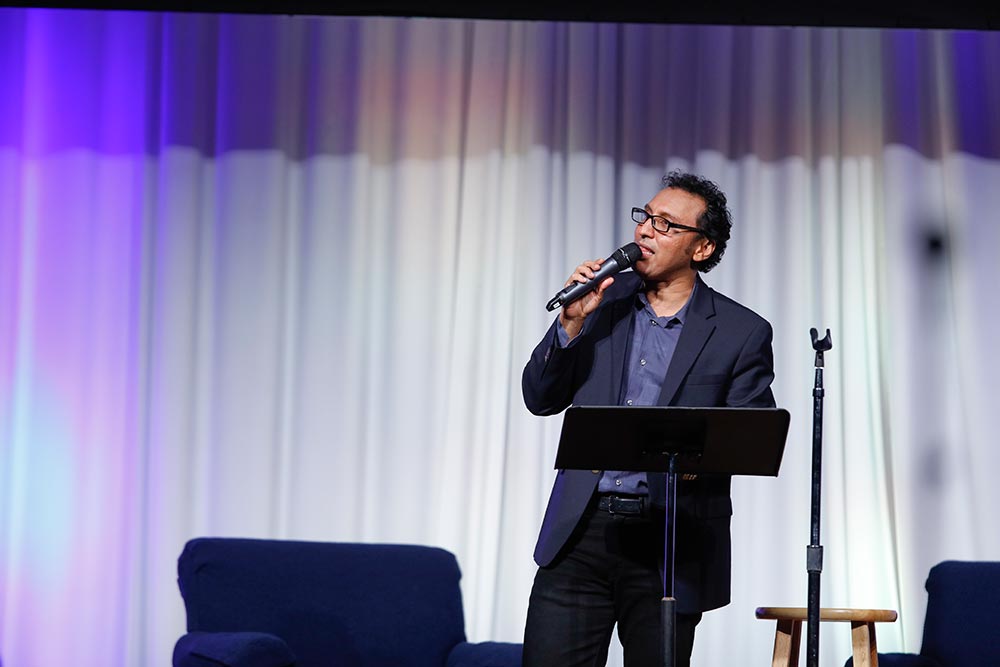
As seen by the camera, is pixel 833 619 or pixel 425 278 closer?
pixel 833 619

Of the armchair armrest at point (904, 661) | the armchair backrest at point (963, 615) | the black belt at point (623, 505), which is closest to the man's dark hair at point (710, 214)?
the black belt at point (623, 505)

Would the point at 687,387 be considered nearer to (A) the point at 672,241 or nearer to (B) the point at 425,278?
(A) the point at 672,241

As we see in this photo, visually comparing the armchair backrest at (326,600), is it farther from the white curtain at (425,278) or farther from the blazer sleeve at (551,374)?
the blazer sleeve at (551,374)

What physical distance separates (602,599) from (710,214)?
99 centimetres

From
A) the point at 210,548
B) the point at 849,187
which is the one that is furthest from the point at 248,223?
the point at 849,187

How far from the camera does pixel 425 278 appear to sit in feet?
16.5

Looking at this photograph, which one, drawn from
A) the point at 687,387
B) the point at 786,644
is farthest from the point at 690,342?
the point at 786,644

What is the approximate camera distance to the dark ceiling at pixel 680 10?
4898mm

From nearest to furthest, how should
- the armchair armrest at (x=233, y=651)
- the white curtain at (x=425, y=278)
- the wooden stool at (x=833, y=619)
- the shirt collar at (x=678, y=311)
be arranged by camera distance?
the shirt collar at (x=678, y=311)
the armchair armrest at (x=233, y=651)
the wooden stool at (x=833, y=619)
the white curtain at (x=425, y=278)

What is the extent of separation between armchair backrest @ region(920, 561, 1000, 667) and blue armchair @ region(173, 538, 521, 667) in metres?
1.52

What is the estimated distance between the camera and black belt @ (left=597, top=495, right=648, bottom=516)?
2730mm

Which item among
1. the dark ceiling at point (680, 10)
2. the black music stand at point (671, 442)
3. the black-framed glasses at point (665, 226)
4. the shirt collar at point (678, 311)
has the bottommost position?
the black music stand at point (671, 442)

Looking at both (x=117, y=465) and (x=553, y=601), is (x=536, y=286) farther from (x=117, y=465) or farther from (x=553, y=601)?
(x=553, y=601)

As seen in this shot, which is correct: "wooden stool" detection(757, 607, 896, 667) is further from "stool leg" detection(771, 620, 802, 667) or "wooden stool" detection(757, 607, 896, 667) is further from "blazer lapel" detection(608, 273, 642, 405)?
"blazer lapel" detection(608, 273, 642, 405)
